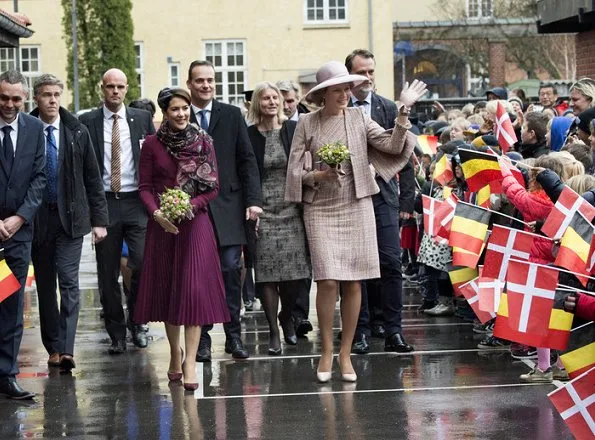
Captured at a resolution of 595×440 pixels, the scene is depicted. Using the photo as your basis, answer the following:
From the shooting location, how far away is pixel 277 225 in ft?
39.5

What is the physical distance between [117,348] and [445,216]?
10.2 feet

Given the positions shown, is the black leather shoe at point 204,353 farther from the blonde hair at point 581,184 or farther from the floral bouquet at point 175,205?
the blonde hair at point 581,184

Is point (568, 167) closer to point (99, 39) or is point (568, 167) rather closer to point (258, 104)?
point (258, 104)

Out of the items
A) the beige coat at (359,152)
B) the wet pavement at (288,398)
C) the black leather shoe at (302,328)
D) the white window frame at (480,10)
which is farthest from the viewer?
the white window frame at (480,10)

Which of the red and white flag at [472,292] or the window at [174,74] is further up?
the window at [174,74]

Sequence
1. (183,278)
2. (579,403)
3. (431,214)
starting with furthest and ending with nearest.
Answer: (431,214) → (183,278) → (579,403)

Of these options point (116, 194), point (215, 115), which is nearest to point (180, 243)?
point (215, 115)

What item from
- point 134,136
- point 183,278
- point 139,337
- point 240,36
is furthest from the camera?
point 240,36

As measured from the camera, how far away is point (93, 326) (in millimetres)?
14242

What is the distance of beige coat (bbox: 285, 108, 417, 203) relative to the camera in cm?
1055

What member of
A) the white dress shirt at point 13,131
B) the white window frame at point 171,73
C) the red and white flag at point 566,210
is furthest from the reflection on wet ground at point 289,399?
the white window frame at point 171,73

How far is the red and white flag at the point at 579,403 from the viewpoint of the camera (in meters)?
7.51

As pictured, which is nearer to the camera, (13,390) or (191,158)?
(13,390)

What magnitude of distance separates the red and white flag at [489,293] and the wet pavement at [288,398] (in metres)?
0.45
